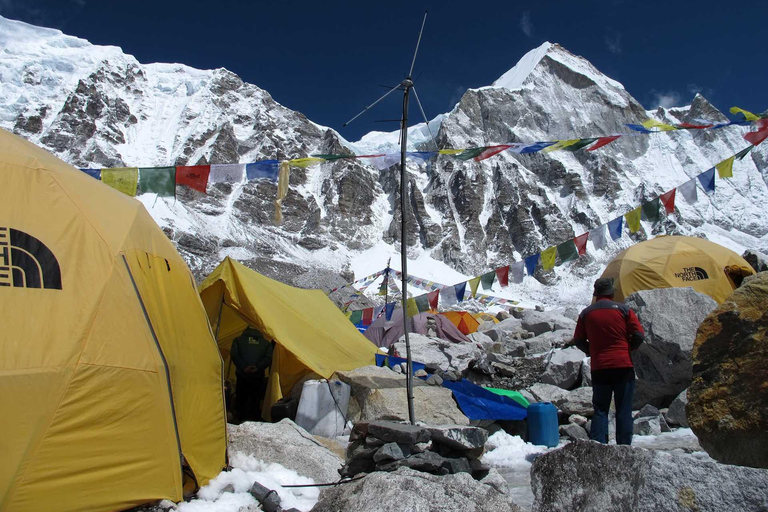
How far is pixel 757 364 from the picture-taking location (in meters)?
2.47

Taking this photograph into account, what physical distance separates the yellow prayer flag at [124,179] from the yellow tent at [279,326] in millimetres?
1814

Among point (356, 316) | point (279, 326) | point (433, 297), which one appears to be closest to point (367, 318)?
point (356, 316)

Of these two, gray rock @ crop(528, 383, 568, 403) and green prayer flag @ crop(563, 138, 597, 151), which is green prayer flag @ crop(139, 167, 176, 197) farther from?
green prayer flag @ crop(563, 138, 597, 151)

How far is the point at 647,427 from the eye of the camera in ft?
18.0

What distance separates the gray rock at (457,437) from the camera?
12.3 ft

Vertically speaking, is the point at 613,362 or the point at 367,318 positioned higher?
the point at 367,318

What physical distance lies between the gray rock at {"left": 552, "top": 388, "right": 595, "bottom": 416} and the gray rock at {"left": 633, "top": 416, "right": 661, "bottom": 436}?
576 mm

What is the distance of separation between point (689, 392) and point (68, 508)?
11.7ft

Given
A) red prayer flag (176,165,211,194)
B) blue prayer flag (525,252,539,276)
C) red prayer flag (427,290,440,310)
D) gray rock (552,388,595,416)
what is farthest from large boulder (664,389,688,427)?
red prayer flag (427,290,440,310)

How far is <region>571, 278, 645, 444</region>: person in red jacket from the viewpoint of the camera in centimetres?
427

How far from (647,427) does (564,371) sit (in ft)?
6.90

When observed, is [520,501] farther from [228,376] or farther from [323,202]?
[323,202]

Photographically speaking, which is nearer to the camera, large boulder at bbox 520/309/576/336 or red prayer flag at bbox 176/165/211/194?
red prayer flag at bbox 176/165/211/194

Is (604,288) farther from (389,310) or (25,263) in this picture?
(389,310)
